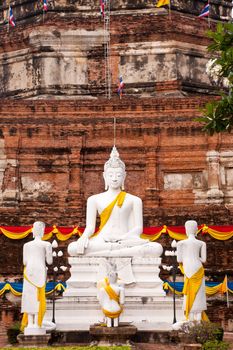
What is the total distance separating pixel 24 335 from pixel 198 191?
1422 cm

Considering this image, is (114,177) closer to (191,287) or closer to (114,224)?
(114,224)

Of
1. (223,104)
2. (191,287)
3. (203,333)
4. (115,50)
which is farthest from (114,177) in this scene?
(115,50)

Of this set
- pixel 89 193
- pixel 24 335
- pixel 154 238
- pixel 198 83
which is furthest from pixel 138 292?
pixel 198 83

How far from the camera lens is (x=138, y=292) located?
21.5 metres

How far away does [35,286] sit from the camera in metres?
20.4

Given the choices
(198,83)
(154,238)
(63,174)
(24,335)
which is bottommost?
(24,335)

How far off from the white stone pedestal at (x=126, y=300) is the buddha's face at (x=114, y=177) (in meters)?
1.89

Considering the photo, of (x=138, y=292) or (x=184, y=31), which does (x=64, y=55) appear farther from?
(x=138, y=292)

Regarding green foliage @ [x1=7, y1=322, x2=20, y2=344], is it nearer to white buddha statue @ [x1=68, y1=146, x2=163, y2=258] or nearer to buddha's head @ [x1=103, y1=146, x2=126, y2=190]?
white buddha statue @ [x1=68, y1=146, x2=163, y2=258]

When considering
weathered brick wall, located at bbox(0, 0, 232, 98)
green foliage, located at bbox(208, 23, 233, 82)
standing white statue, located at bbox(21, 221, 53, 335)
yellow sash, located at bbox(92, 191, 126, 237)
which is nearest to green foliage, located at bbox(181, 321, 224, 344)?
standing white statue, located at bbox(21, 221, 53, 335)

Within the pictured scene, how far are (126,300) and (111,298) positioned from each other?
130 cm

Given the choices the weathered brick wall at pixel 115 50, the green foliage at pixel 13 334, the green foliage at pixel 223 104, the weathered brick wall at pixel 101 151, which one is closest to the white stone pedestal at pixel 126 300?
the green foliage at pixel 13 334

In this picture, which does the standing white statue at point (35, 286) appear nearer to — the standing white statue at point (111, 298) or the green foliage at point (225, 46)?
the standing white statue at point (111, 298)

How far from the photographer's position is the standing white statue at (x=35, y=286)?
797 inches
